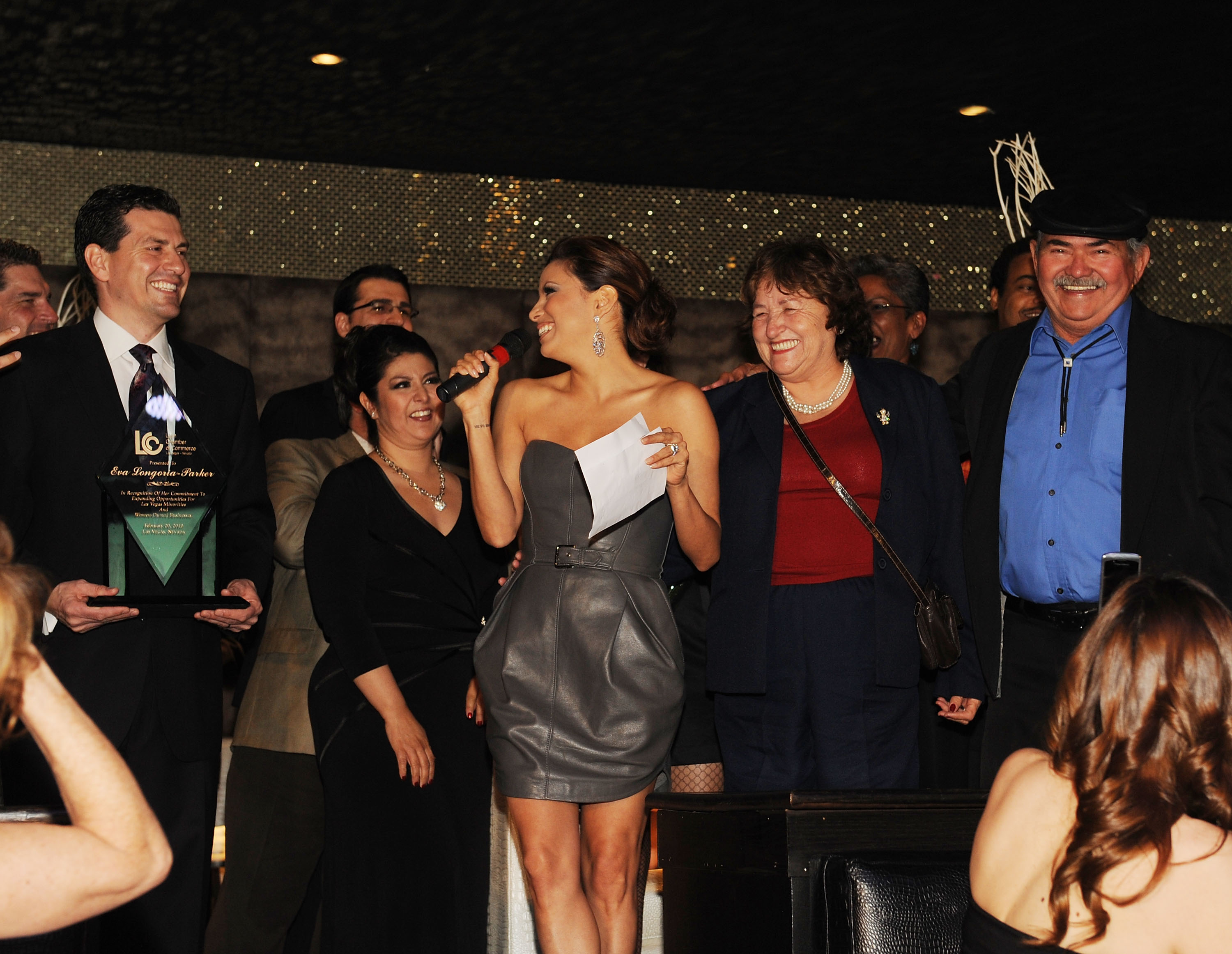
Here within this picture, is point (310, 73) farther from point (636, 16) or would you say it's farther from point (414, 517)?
point (414, 517)

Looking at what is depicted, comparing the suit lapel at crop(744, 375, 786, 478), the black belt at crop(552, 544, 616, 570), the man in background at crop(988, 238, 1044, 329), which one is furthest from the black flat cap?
the black belt at crop(552, 544, 616, 570)

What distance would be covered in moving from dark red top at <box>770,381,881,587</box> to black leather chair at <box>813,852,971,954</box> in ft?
3.37

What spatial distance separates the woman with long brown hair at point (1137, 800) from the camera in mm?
1515

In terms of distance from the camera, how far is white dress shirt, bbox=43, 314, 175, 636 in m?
2.91

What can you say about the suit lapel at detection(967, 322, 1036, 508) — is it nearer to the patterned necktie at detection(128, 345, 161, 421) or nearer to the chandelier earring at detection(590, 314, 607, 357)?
the chandelier earring at detection(590, 314, 607, 357)

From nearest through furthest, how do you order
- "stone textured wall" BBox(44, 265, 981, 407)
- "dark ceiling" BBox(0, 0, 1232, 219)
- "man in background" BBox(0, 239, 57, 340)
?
"man in background" BBox(0, 239, 57, 340)
"dark ceiling" BBox(0, 0, 1232, 219)
"stone textured wall" BBox(44, 265, 981, 407)

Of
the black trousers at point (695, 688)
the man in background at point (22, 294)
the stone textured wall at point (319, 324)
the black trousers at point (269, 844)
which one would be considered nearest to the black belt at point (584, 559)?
the black trousers at point (695, 688)

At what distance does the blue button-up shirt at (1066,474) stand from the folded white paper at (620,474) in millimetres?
860

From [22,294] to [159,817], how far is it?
191 cm

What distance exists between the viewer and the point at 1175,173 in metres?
6.59

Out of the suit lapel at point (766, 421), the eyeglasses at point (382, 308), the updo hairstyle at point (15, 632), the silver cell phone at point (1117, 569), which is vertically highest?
the eyeglasses at point (382, 308)

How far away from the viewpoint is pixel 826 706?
2859 millimetres

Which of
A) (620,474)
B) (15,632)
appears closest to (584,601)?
(620,474)

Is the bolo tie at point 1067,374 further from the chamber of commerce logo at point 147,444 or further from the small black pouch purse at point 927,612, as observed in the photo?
the chamber of commerce logo at point 147,444
